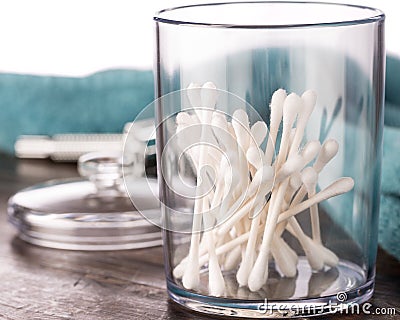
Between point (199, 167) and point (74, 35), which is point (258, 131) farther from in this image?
point (74, 35)

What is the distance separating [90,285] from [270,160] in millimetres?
170

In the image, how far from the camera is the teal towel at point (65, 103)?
0.99 meters

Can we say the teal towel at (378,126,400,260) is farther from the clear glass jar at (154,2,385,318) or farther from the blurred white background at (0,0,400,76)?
the blurred white background at (0,0,400,76)

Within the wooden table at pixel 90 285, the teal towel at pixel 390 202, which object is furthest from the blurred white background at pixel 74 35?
the teal towel at pixel 390 202

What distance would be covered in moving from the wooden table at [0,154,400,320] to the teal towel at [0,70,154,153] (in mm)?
260

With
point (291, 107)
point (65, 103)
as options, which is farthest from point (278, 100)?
point (65, 103)

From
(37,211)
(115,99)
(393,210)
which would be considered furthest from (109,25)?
(393,210)

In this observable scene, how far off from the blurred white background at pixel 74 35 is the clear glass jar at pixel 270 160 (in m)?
0.64

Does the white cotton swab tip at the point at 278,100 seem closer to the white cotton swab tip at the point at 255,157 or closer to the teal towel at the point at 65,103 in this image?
the white cotton swab tip at the point at 255,157

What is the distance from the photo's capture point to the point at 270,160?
525 millimetres

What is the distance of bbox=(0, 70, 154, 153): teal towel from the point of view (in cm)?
99

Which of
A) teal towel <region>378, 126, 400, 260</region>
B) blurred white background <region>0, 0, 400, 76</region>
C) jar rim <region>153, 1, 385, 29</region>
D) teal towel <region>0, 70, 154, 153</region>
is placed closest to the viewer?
jar rim <region>153, 1, 385, 29</region>

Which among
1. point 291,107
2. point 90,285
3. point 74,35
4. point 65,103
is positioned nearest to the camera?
point 291,107

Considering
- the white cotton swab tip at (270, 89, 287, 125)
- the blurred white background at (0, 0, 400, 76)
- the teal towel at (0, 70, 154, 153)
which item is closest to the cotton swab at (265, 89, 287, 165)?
the white cotton swab tip at (270, 89, 287, 125)
